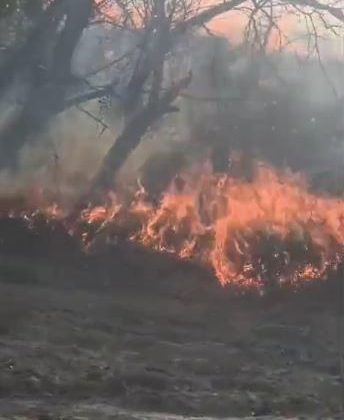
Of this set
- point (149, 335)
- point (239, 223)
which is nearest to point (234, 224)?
point (239, 223)

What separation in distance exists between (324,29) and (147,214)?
182cm

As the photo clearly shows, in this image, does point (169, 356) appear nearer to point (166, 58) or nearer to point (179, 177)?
point (179, 177)

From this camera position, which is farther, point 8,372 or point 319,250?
point 319,250

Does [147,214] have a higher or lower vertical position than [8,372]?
higher

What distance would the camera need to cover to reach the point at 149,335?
5.48 meters

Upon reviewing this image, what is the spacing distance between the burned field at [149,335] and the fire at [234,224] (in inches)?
2.7

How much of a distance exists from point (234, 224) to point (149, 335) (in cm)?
94

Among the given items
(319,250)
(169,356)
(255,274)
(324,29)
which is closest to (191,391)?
(169,356)

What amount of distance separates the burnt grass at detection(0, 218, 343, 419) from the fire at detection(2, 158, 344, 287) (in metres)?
0.11

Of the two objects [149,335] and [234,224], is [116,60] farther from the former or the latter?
[149,335]

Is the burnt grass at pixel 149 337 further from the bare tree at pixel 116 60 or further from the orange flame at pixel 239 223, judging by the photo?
the bare tree at pixel 116 60

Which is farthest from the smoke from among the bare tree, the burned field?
the burned field

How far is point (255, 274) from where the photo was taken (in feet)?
18.8

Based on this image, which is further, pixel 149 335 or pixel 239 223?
pixel 239 223
